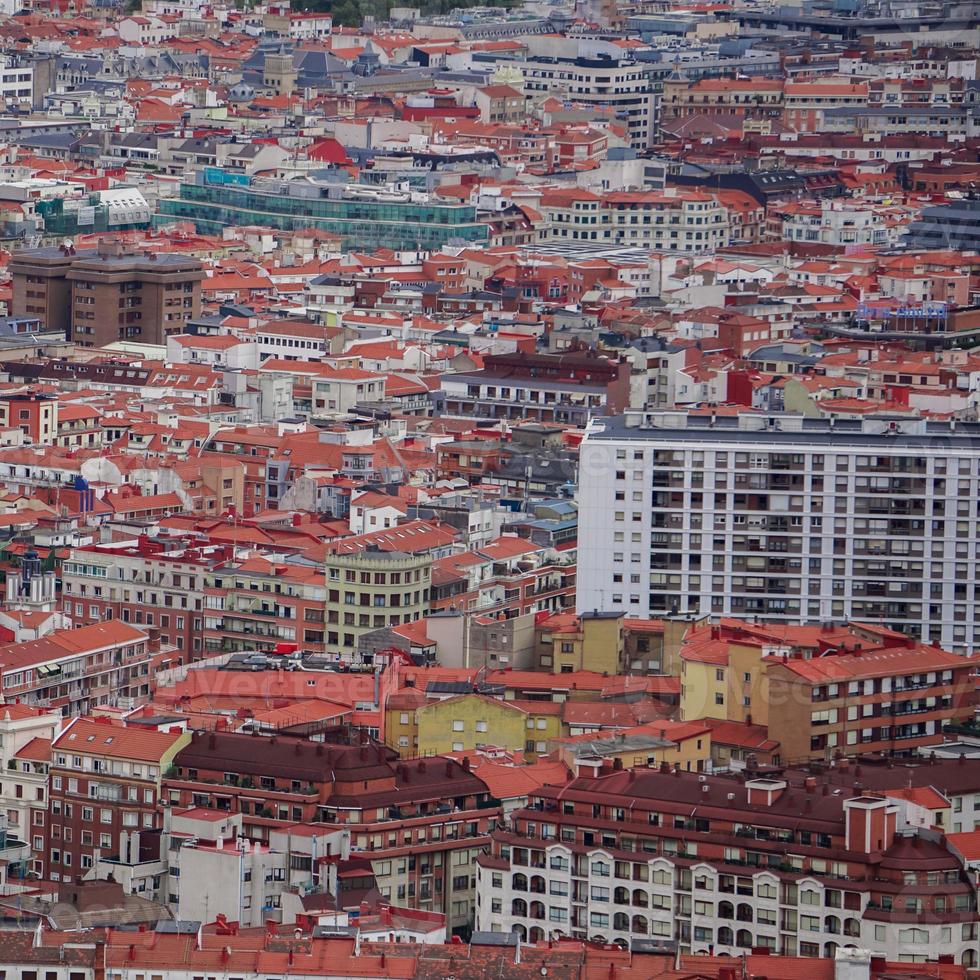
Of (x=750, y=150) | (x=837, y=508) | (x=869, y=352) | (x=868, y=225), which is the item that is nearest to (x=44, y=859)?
(x=837, y=508)

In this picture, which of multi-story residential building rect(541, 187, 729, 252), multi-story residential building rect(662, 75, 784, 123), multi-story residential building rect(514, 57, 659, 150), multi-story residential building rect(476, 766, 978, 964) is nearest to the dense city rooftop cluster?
multi-story residential building rect(476, 766, 978, 964)

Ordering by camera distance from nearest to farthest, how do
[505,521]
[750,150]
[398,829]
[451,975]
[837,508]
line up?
[451,975], [398,829], [837,508], [505,521], [750,150]

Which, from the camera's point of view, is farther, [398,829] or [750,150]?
[750,150]

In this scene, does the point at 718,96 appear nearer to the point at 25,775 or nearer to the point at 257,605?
the point at 257,605

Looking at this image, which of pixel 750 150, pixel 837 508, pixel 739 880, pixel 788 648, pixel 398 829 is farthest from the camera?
pixel 750 150

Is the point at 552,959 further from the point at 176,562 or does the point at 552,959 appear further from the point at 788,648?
the point at 176,562

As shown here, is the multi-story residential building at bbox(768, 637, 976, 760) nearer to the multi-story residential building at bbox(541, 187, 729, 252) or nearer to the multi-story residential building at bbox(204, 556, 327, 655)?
the multi-story residential building at bbox(204, 556, 327, 655)

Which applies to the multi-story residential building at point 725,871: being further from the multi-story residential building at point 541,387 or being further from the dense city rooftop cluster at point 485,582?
the multi-story residential building at point 541,387

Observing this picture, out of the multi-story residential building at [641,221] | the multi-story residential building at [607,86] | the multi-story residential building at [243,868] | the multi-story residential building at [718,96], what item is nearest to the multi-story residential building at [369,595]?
the multi-story residential building at [243,868]
